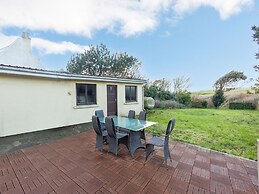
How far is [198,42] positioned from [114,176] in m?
11.9

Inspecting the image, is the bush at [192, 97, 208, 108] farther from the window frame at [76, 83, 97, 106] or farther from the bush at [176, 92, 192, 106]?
the window frame at [76, 83, 97, 106]

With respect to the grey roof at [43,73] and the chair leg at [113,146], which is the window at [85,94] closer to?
the grey roof at [43,73]

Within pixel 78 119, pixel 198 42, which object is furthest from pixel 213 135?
pixel 198 42

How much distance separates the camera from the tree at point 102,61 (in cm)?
1977

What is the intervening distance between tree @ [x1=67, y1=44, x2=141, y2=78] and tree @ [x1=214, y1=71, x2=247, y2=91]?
1290 cm

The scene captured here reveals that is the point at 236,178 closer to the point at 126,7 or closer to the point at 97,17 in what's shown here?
the point at 126,7

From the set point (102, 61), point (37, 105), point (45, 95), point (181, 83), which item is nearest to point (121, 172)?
point (37, 105)

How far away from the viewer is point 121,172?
10.9 ft

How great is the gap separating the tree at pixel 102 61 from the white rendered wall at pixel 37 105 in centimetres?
1344

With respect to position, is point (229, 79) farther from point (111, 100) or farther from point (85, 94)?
point (85, 94)

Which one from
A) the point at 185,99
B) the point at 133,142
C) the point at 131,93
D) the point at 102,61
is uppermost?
the point at 102,61

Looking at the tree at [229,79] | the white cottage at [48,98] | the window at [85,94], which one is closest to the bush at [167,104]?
the white cottage at [48,98]

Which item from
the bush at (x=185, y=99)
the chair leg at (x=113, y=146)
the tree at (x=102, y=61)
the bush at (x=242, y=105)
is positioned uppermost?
the tree at (x=102, y=61)

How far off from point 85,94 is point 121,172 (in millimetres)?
4890
